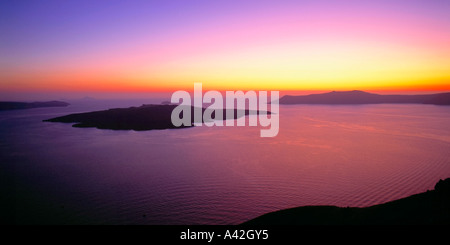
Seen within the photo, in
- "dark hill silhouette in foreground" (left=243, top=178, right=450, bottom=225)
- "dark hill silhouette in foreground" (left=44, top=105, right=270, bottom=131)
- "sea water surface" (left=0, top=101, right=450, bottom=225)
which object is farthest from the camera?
"dark hill silhouette in foreground" (left=44, top=105, right=270, bottom=131)

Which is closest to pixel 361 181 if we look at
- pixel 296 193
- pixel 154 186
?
pixel 296 193

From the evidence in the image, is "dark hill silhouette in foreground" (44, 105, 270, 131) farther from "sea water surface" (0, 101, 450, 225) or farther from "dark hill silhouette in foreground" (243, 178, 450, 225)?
"dark hill silhouette in foreground" (243, 178, 450, 225)

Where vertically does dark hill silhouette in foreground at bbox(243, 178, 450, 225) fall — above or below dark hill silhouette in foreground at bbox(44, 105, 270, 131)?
below

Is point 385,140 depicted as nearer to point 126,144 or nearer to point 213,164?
point 213,164

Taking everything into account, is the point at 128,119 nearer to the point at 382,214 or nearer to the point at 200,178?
the point at 200,178

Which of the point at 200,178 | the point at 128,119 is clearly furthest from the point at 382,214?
the point at 128,119

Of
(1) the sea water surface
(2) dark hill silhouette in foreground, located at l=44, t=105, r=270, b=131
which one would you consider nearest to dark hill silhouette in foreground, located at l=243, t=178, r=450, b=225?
(1) the sea water surface

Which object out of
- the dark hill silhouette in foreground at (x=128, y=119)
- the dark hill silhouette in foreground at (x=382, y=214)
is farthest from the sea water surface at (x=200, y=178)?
the dark hill silhouette in foreground at (x=128, y=119)
